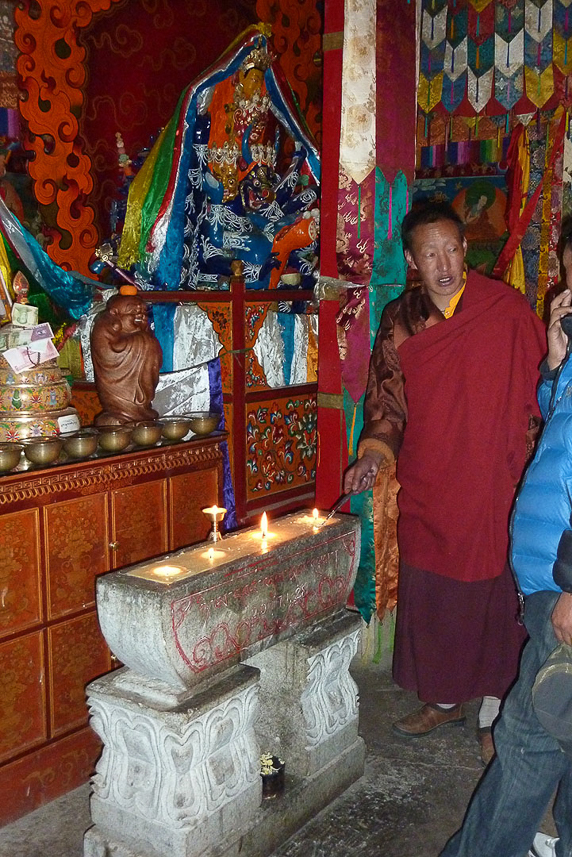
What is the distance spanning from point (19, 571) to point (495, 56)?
502 cm

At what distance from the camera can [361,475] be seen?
8.91ft

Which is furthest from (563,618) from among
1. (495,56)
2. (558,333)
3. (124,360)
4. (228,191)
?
(495,56)

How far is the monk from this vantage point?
2672 millimetres

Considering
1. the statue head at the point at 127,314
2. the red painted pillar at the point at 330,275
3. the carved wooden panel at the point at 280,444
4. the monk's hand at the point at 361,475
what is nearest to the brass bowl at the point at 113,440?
the statue head at the point at 127,314

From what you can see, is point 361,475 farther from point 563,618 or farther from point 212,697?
point 563,618

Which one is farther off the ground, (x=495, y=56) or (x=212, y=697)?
(x=495, y=56)

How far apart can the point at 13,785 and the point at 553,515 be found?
168 cm

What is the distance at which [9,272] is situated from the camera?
11.7 feet

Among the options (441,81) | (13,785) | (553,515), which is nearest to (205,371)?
(13,785)

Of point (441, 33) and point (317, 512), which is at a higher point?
point (441, 33)

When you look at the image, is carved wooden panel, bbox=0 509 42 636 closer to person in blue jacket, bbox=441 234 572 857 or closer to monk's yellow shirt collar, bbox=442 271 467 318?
person in blue jacket, bbox=441 234 572 857

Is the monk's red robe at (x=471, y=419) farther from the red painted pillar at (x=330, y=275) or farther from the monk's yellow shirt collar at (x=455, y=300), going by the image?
the red painted pillar at (x=330, y=275)

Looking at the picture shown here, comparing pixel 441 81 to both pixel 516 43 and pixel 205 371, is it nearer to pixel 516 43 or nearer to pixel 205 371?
pixel 516 43

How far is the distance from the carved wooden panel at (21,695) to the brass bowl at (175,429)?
31.4 inches
